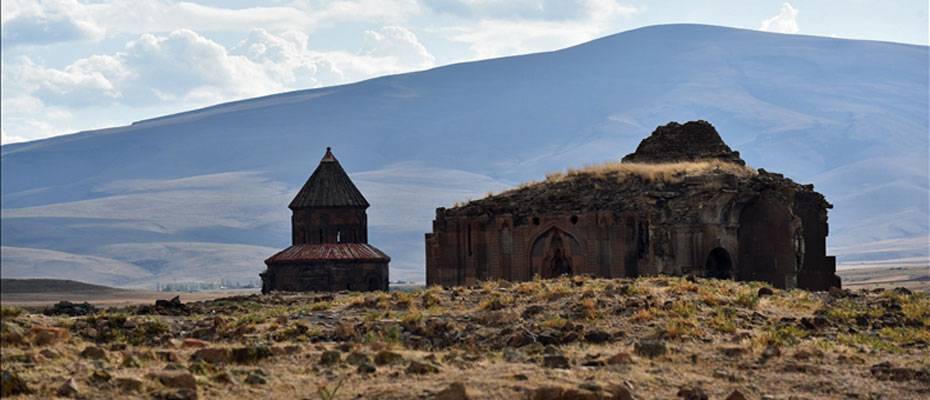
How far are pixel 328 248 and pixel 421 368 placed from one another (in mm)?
39418

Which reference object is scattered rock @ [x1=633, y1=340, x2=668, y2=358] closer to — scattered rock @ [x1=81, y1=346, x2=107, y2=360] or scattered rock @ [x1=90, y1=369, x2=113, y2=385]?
scattered rock @ [x1=81, y1=346, x2=107, y2=360]

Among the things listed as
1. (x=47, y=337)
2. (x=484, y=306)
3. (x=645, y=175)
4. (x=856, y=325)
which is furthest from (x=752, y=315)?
(x=645, y=175)

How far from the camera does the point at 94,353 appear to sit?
59.1 ft

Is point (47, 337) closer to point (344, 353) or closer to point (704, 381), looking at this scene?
point (344, 353)

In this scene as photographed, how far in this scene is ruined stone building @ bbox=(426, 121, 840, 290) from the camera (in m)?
36.4

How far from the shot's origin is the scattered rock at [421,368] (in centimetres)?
A: 1797

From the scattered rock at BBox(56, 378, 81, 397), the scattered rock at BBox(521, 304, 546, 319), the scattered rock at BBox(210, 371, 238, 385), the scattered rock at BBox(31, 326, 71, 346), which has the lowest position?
the scattered rock at BBox(56, 378, 81, 397)

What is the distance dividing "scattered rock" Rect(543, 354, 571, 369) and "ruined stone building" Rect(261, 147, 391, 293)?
36492mm

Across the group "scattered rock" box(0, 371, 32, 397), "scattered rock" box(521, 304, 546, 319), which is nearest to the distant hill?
"scattered rock" box(521, 304, 546, 319)

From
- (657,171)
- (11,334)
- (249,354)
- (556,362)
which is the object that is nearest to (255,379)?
(249,354)

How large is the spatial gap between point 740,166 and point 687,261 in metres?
4.94

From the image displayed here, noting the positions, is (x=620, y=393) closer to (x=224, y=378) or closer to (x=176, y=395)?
(x=224, y=378)

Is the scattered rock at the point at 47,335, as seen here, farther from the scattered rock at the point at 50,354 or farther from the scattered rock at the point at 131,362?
the scattered rock at the point at 131,362

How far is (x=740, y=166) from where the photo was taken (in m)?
40.6
